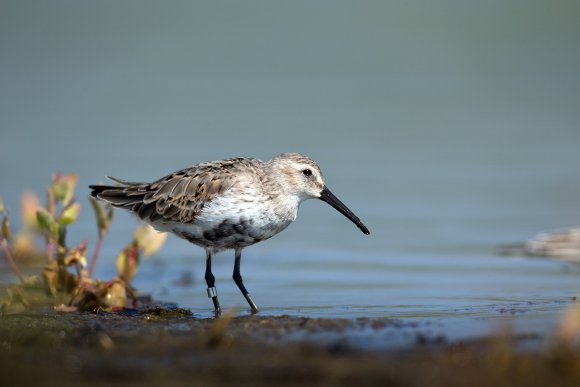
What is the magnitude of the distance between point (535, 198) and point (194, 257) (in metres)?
4.46

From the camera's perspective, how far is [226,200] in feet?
25.6

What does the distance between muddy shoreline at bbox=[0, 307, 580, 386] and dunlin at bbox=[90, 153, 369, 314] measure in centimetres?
146

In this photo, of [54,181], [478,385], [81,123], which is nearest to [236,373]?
[478,385]

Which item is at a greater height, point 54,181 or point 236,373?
point 54,181

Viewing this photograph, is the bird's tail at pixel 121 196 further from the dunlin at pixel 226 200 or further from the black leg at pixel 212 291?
the black leg at pixel 212 291

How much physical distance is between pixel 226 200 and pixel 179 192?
0.50m

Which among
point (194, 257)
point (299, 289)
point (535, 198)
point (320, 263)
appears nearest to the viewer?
point (299, 289)

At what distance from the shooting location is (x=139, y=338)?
5.72m

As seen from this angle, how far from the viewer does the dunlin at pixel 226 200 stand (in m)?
7.81

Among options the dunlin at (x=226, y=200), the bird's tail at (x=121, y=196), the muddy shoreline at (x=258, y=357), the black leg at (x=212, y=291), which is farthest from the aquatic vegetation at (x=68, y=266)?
the muddy shoreline at (x=258, y=357)

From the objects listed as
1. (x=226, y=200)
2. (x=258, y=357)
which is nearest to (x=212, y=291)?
(x=226, y=200)

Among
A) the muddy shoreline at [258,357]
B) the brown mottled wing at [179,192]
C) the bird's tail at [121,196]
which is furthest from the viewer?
the bird's tail at [121,196]

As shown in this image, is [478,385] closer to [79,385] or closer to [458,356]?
[458,356]

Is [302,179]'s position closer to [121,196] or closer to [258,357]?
[121,196]
